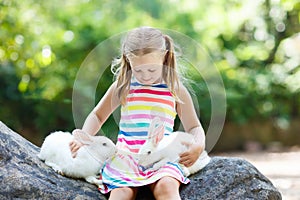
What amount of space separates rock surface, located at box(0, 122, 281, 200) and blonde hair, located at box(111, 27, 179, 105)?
0.33 meters

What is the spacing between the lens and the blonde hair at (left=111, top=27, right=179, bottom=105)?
197 cm

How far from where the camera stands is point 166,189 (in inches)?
72.8

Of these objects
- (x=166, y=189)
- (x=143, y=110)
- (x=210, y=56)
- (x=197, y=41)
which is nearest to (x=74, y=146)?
(x=143, y=110)

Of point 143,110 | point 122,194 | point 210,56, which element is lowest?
point 210,56

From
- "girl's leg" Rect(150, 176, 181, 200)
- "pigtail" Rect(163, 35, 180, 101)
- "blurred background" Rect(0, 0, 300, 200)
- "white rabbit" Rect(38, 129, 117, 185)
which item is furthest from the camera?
Result: "blurred background" Rect(0, 0, 300, 200)

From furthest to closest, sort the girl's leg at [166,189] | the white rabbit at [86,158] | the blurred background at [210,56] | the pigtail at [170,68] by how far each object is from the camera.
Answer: the blurred background at [210,56]
the pigtail at [170,68]
the white rabbit at [86,158]
the girl's leg at [166,189]

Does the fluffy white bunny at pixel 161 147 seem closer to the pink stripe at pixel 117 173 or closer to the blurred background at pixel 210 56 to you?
the pink stripe at pixel 117 173

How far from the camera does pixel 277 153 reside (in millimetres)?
6164

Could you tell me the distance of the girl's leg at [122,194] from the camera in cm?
185

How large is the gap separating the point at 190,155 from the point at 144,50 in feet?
1.35

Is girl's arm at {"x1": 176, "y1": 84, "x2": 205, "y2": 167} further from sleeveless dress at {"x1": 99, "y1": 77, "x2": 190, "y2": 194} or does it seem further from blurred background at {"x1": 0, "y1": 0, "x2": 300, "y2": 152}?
blurred background at {"x1": 0, "y1": 0, "x2": 300, "y2": 152}

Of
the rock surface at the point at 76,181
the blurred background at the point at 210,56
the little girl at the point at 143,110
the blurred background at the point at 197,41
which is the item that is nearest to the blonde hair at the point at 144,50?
the little girl at the point at 143,110

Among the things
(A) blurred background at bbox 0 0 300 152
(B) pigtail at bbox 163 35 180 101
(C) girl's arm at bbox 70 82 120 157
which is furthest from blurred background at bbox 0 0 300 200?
(B) pigtail at bbox 163 35 180 101

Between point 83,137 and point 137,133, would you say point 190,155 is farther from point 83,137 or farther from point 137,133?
point 83,137
